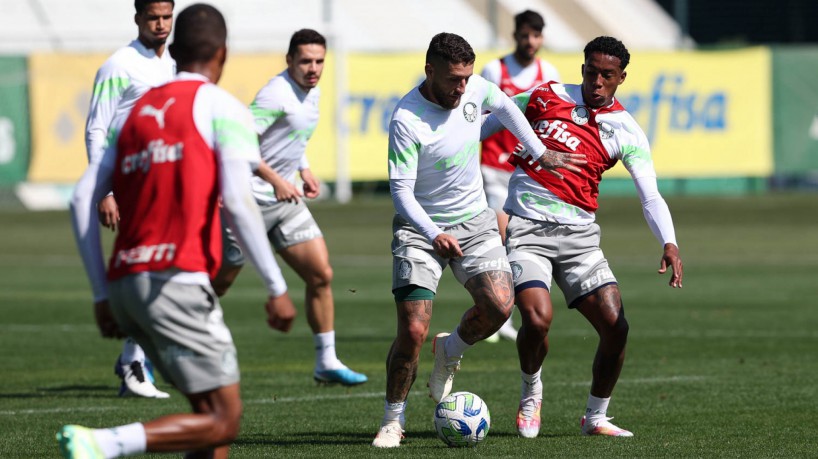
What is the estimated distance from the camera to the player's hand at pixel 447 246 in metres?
7.88

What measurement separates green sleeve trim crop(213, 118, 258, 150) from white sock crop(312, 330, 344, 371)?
5.05 m

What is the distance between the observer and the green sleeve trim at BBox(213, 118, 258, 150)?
5.84 metres

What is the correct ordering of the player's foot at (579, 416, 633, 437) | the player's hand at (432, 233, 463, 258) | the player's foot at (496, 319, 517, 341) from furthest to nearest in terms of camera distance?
the player's foot at (496, 319, 517, 341) < the player's foot at (579, 416, 633, 437) < the player's hand at (432, 233, 463, 258)

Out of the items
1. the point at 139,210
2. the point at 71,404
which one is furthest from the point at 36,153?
the point at 139,210

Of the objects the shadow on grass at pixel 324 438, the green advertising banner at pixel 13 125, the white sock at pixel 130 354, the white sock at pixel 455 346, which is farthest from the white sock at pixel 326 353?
the green advertising banner at pixel 13 125

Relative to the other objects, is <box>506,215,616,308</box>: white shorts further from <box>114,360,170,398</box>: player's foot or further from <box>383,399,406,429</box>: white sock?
<box>114,360,170,398</box>: player's foot

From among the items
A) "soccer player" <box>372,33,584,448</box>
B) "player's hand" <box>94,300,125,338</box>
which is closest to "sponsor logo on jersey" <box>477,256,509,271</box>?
"soccer player" <box>372,33,584,448</box>

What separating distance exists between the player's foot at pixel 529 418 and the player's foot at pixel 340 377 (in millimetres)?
2304

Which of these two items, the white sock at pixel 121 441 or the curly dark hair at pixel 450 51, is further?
the curly dark hair at pixel 450 51

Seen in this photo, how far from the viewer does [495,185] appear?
46.0 ft

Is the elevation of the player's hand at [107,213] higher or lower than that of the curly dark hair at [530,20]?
lower

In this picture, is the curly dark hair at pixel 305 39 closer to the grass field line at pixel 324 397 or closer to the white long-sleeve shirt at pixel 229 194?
the grass field line at pixel 324 397

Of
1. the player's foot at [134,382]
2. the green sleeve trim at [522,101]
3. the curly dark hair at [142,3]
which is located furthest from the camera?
the player's foot at [134,382]

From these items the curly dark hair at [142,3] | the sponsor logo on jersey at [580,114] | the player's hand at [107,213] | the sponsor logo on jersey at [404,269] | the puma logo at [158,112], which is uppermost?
the curly dark hair at [142,3]
